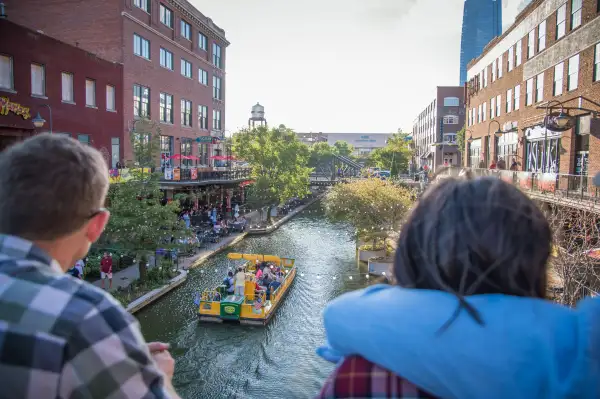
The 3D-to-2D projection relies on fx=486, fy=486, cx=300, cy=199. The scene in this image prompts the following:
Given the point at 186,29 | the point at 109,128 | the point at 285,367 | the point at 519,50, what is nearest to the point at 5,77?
the point at 109,128

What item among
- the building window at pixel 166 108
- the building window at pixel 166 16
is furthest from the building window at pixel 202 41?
the building window at pixel 166 108

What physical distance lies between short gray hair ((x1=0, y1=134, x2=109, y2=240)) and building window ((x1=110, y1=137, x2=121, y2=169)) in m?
32.1

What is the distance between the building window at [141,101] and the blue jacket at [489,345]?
→ 35117mm

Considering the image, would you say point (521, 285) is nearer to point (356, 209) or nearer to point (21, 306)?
point (21, 306)

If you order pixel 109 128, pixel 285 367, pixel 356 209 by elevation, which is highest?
pixel 109 128

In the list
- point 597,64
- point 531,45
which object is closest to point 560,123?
point 597,64

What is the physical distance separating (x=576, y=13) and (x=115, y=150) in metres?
28.2

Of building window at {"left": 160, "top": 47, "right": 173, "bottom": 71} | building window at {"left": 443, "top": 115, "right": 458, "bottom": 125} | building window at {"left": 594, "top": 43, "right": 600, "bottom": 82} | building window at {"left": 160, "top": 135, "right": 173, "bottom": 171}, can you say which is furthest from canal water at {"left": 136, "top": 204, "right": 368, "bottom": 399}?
building window at {"left": 443, "top": 115, "right": 458, "bottom": 125}

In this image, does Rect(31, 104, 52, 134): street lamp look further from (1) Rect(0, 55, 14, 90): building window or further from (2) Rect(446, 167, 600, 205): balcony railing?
(2) Rect(446, 167, 600, 205): balcony railing

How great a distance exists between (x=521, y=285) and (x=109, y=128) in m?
32.8

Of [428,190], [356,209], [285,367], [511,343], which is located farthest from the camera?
[356,209]

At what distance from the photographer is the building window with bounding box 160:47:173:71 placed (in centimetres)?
3971

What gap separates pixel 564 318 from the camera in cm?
138

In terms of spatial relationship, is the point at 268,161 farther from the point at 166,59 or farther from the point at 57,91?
the point at 57,91
